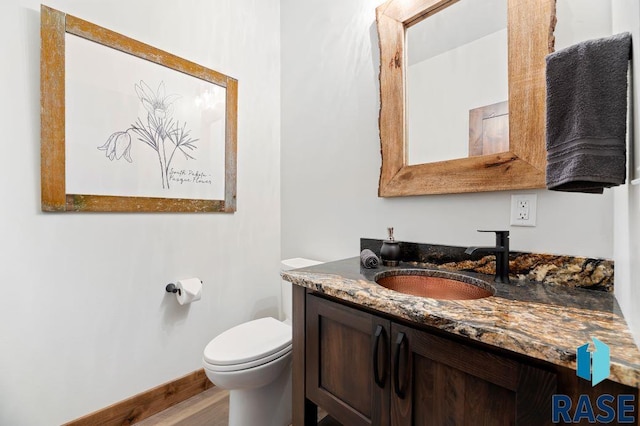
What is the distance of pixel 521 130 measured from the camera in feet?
3.63

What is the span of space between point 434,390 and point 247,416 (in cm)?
100

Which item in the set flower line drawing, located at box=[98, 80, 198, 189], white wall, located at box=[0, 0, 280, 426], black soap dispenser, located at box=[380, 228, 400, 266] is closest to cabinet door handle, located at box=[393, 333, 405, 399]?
black soap dispenser, located at box=[380, 228, 400, 266]

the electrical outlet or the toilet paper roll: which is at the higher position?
the electrical outlet

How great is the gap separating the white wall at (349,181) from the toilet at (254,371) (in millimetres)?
636

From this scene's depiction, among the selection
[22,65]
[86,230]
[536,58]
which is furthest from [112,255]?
[536,58]

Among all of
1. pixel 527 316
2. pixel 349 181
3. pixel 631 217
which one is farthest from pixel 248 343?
pixel 631 217

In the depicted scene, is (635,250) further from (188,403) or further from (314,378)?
(188,403)

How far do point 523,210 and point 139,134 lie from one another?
72.6 inches

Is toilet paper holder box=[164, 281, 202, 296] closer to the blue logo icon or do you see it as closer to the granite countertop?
the granite countertop

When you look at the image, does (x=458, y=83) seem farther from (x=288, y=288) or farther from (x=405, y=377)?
(x=288, y=288)

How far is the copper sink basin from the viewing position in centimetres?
112

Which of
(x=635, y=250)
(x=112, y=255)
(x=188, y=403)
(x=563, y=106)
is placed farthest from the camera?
(x=188, y=403)

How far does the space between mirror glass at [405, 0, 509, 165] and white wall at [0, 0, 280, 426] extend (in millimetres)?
1117

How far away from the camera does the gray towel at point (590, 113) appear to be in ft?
2.24
